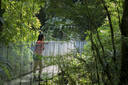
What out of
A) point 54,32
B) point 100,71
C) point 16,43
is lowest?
point 100,71

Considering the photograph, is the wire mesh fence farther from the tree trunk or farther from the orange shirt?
the tree trunk

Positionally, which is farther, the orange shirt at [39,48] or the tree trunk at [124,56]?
the orange shirt at [39,48]

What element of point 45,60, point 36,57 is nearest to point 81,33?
point 45,60

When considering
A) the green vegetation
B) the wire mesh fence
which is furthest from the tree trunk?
the wire mesh fence

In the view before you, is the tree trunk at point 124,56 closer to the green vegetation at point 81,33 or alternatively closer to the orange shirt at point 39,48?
the green vegetation at point 81,33

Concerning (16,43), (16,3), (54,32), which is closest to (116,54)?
(54,32)

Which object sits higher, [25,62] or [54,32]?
[54,32]

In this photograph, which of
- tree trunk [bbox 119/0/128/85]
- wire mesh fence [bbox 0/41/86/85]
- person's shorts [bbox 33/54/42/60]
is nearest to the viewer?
tree trunk [bbox 119/0/128/85]

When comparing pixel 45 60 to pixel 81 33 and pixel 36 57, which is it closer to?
pixel 36 57

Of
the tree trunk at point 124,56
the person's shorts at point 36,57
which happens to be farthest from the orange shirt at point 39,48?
the tree trunk at point 124,56

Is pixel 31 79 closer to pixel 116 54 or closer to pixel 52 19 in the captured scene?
pixel 52 19

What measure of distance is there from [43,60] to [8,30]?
0.75 meters

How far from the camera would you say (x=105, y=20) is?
68.3 inches

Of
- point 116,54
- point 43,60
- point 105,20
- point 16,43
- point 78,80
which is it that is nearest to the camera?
point 116,54
